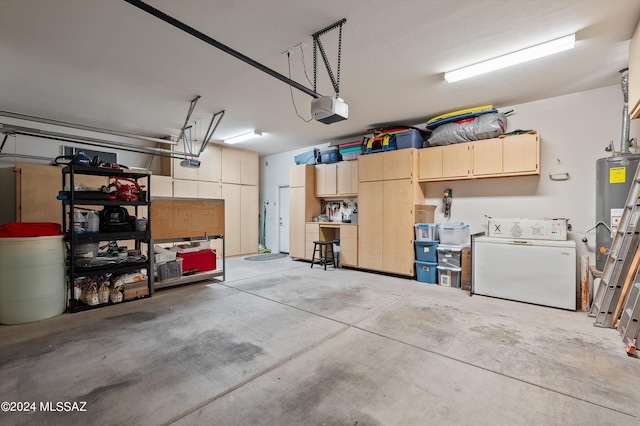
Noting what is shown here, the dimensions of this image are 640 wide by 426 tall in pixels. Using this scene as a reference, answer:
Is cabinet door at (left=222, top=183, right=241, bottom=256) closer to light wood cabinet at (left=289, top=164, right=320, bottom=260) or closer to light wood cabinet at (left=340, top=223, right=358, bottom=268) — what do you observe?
light wood cabinet at (left=289, top=164, right=320, bottom=260)

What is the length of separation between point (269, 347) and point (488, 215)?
4322 millimetres

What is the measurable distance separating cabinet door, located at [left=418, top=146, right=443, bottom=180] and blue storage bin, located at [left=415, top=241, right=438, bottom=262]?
122 centimetres

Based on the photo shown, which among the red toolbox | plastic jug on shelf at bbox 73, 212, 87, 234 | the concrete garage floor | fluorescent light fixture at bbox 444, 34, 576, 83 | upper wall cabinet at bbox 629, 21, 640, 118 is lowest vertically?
the concrete garage floor

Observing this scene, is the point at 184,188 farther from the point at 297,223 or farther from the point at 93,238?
the point at 93,238

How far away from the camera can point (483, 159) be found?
4.60m

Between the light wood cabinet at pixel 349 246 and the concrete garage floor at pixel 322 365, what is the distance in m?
2.12

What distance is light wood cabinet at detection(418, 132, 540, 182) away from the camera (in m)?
4.24

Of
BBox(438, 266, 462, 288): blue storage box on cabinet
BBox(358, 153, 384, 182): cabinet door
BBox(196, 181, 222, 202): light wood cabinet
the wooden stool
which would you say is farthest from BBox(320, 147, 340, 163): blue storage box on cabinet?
BBox(438, 266, 462, 288): blue storage box on cabinet

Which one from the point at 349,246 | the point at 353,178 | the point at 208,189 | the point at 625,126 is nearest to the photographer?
the point at 625,126

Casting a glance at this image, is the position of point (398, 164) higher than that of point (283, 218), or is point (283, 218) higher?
point (398, 164)

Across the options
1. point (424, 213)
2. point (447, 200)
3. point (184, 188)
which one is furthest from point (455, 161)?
point (184, 188)

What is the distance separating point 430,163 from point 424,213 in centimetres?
97

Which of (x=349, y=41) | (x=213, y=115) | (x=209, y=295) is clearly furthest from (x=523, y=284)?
(x=213, y=115)

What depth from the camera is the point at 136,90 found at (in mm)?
4227
